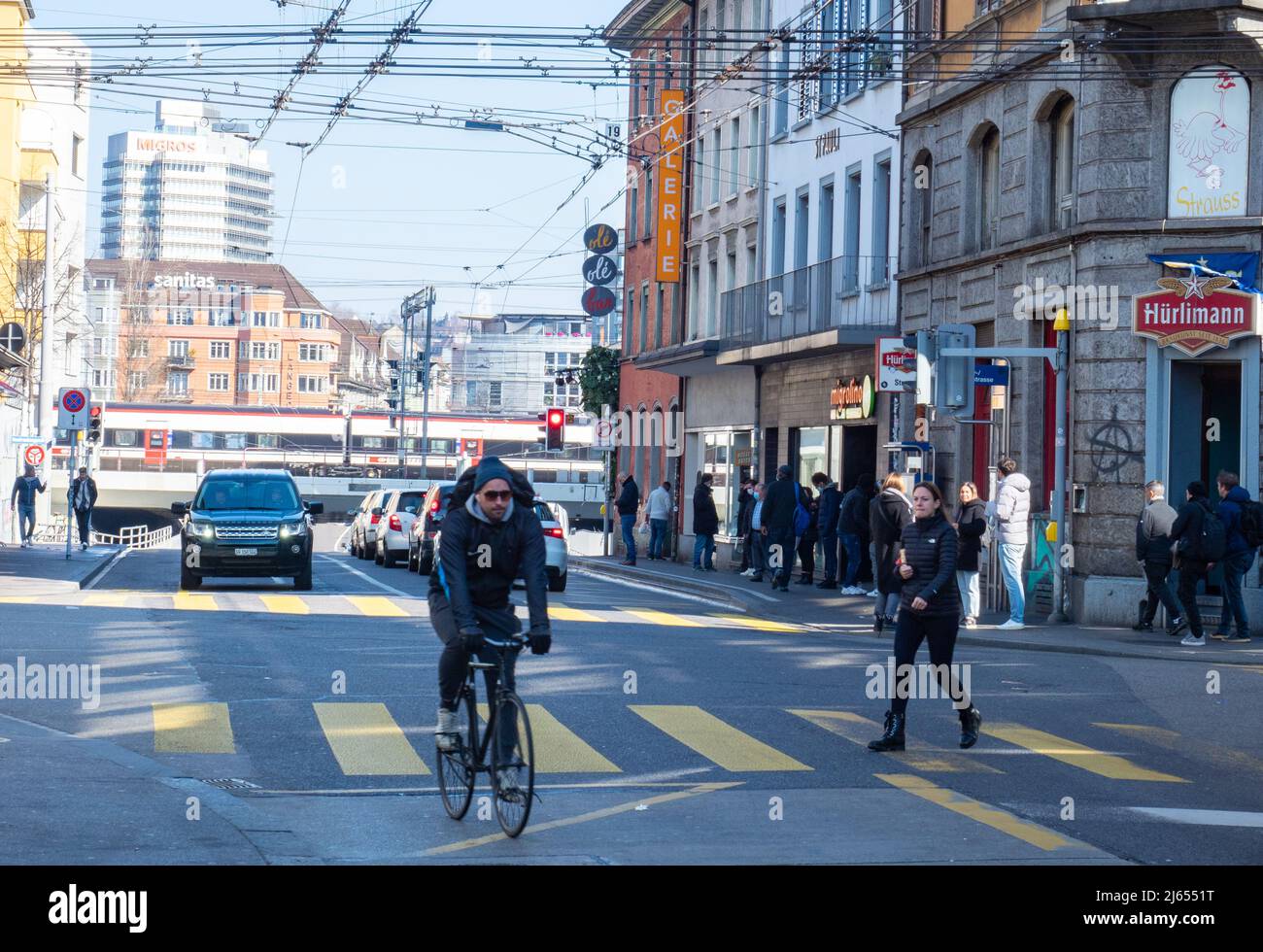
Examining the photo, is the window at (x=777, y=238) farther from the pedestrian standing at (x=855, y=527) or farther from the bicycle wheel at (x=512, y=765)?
the bicycle wheel at (x=512, y=765)

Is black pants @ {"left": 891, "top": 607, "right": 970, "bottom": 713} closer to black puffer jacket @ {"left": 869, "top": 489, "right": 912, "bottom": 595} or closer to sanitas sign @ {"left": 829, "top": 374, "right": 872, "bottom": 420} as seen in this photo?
black puffer jacket @ {"left": 869, "top": 489, "right": 912, "bottom": 595}

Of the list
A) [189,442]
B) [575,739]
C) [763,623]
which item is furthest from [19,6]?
[575,739]

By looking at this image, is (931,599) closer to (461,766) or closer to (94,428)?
(461,766)

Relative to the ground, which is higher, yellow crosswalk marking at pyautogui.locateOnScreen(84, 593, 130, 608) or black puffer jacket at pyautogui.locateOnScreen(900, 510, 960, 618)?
black puffer jacket at pyautogui.locateOnScreen(900, 510, 960, 618)

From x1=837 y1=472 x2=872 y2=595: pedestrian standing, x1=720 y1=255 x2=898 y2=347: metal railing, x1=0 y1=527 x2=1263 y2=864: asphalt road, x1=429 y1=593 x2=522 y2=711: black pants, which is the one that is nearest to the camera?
x1=0 y1=527 x2=1263 y2=864: asphalt road

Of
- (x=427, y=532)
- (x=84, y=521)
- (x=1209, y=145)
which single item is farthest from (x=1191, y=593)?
(x=84, y=521)

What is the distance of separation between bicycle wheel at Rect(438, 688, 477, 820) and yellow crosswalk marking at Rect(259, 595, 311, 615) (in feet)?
45.7

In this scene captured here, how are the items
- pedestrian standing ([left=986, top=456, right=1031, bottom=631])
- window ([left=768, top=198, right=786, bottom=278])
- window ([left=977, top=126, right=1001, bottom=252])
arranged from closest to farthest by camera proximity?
pedestrian standing ([left=986, top=456, right=1031, bottom=631]) < window ([left=977, top=126, right=1001, bottom=252]) < window ([left=768, top=198, right=786, bottom=278])

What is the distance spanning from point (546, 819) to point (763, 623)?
1481cm

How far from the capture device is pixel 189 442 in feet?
292

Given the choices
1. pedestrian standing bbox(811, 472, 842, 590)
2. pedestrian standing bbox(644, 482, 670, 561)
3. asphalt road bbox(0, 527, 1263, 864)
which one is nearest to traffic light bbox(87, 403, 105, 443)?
pedestrian standing bbox(644, 482, 670, 561)

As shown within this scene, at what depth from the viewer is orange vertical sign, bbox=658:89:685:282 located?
49875 mm

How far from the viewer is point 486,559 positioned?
9.64 m

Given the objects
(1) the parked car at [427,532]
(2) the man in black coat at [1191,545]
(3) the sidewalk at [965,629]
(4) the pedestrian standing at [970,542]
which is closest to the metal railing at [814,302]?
(3) the sidewalk at [965,629]
